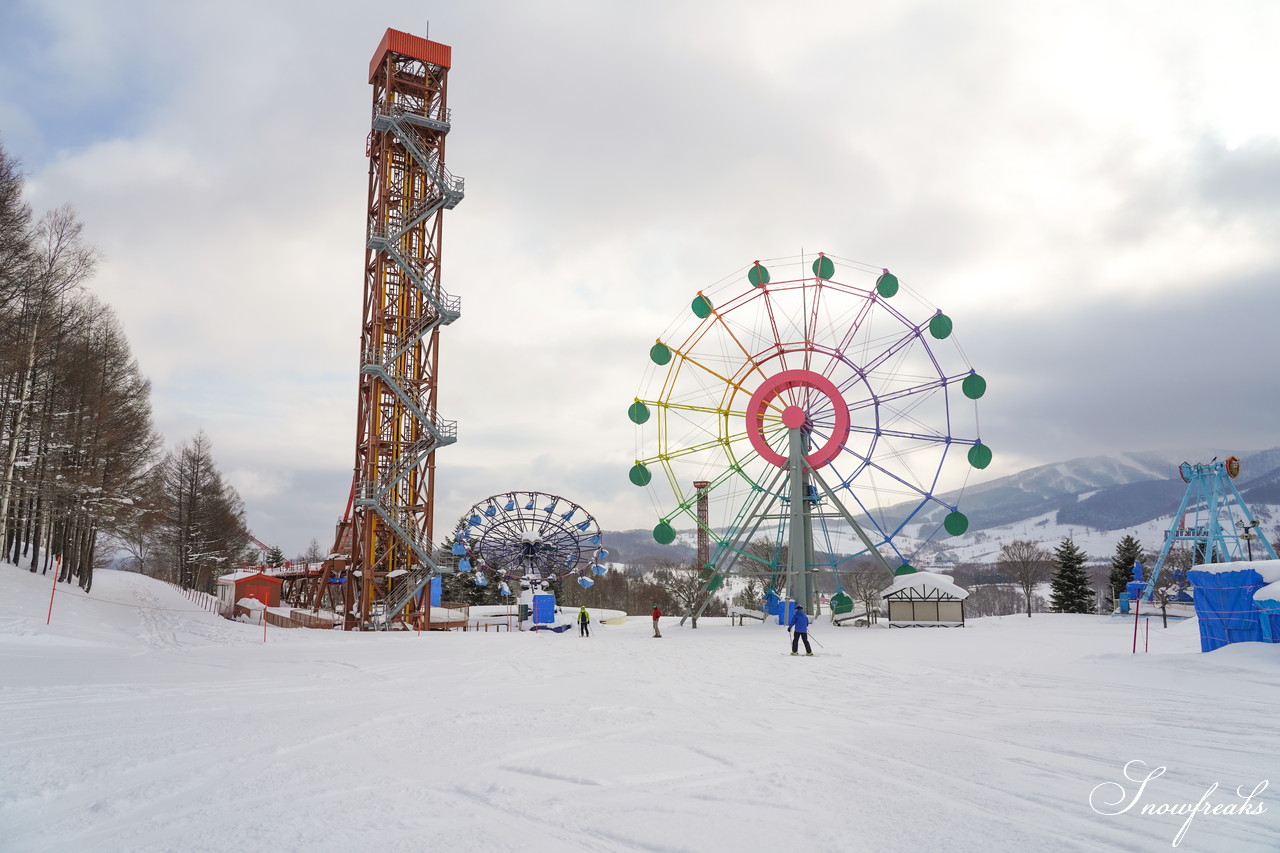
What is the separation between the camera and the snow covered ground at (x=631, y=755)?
5.48 meters

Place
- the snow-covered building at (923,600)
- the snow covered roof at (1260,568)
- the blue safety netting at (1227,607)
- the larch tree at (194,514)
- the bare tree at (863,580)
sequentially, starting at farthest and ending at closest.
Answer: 1. the bare tree at (863,580)
2. the larch tree at (194,514)
3. the snow-covered building at (923,600)
4. the blue safety netting at (1227,607)
5. the snow covered roof at (1260,568)

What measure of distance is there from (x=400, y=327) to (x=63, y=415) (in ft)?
47.5

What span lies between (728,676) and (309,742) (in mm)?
9024

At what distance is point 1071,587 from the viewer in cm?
5803

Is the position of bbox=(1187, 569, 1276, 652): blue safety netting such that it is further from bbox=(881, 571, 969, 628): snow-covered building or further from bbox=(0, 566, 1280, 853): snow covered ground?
bbox=(881, 571, 969, 628): snow-covered building

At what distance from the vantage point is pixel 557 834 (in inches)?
215

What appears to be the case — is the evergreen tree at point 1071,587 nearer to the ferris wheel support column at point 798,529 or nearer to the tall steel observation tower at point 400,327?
the ferris wheel support column at point 798,529

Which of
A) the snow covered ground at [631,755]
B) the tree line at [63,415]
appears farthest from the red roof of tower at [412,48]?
the snow covered ground at [631,755]

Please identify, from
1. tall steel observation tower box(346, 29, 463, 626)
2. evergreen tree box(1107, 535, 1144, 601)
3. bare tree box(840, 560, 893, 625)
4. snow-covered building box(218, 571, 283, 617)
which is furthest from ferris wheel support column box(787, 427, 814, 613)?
evergreen tree box(1107, 535, 1144, 601)

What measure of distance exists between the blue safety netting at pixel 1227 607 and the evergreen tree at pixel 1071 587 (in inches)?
1702

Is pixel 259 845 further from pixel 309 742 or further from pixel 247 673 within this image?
pixel 247 673

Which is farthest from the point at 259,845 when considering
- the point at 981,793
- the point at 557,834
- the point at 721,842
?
the point at 981,793

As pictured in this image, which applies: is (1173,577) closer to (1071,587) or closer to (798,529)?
(1071,587)

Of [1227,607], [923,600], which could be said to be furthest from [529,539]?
[1227,607]
